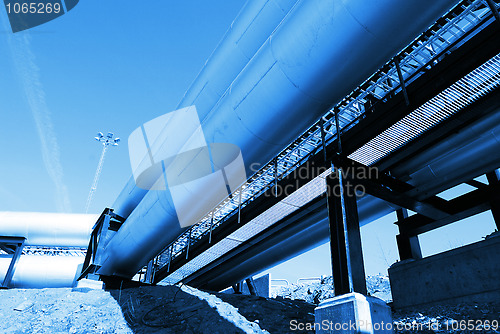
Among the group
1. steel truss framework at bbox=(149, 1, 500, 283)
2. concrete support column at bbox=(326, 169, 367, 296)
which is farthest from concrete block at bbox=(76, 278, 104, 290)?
concrete support column at bbox=(326, 169, 367, 296)

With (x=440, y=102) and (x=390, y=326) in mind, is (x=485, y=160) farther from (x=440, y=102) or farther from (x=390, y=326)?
(x=390, y=326)

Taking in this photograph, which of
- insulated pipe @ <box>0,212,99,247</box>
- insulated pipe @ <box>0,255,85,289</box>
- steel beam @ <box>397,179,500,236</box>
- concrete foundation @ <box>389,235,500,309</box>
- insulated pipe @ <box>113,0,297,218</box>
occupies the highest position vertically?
insulated pipe @ <box>113,0,297,218</box>

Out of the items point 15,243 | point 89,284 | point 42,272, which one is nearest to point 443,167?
point 89,284

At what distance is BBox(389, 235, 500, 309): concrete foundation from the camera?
5.13 m

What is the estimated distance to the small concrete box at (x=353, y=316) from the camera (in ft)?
11.8

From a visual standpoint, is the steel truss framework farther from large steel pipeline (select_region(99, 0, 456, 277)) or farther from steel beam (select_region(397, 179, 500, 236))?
large steel pipeline (select_region(99, 0, 456, 277))

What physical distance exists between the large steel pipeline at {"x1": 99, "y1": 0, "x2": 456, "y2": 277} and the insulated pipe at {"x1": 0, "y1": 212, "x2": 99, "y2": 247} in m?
8.73

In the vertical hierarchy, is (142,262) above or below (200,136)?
below

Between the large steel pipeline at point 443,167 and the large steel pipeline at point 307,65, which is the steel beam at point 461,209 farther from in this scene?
the large steel pipeline at point 307,65

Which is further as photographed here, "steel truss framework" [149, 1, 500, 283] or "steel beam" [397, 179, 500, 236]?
"steel beam" [397, 179, 500, 236]

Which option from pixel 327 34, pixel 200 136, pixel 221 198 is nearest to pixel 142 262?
pixel 221 198

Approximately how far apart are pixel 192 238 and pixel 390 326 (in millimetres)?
6247

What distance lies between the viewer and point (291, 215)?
22.2 ft

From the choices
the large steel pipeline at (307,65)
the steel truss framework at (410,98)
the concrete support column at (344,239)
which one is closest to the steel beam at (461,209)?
the steel truss framework at (410,98)
